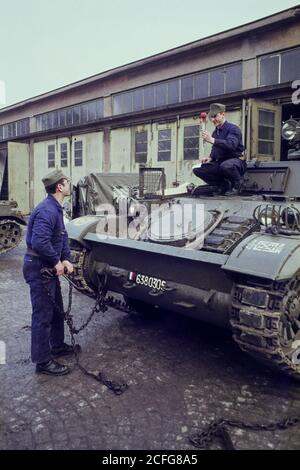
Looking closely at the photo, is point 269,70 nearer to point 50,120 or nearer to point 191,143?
point 191,143

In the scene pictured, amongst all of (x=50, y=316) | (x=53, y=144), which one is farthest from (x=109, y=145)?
(x=50, y=316)

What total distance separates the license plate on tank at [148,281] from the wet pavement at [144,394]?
29.8 inches

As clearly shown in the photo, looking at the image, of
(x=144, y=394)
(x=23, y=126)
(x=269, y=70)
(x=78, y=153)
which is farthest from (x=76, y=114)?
(x=144, y=394)

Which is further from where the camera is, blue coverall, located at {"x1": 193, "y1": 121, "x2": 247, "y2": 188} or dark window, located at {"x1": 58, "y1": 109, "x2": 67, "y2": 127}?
dark window, located at {"x1": 58, "y1": 109, "x2": 67, "y2": 127}

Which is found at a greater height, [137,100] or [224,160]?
[137,100]

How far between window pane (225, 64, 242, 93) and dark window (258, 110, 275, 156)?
621 cm

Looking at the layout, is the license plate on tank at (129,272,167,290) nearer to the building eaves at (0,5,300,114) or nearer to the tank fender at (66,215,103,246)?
the tank fender at (66,215,103,246)

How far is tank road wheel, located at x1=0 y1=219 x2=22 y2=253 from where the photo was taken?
10.4 metres

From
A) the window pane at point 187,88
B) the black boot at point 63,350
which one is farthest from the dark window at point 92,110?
the black boot at point 63,350

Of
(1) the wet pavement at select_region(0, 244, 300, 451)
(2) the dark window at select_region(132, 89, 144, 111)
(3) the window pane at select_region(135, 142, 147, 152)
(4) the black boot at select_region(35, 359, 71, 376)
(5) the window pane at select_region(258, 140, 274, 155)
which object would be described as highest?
(2) the dark window at select_region(132, 89, 144, 111)

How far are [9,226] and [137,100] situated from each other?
37.1 feet

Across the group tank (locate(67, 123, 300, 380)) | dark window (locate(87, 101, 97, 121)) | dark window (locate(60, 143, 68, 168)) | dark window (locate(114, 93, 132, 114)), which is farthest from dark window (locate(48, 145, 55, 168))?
tank (locate(67, 123, 300, 380))

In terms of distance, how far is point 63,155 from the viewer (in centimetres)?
1889

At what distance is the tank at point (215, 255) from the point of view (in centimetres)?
346
